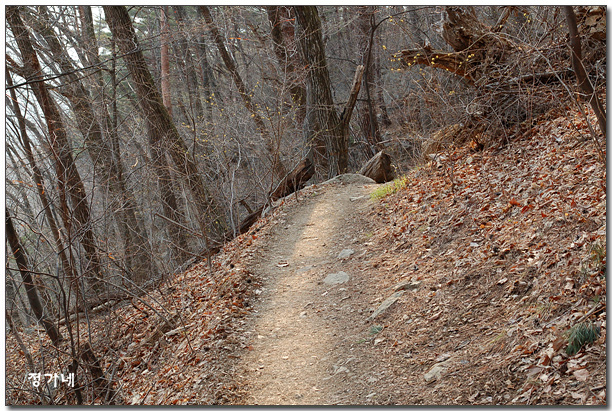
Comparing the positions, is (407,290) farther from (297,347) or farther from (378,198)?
(378,198)

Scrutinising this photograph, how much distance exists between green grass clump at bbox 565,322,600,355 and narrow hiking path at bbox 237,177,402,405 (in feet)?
4.26

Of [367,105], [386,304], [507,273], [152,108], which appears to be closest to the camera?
[507,273]

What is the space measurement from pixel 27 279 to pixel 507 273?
5.18m

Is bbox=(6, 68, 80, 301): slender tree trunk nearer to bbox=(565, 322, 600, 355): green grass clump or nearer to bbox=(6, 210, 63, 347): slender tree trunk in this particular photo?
bbox=(6, 210, 63, 347): slender tree trunk

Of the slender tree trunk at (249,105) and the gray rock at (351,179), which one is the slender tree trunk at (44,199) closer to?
the slender tree trunk at (249,105)

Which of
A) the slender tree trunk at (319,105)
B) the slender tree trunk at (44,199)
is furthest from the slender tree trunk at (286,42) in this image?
the slender tree trunk at (44,199)

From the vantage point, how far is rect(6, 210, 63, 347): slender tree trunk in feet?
15.5

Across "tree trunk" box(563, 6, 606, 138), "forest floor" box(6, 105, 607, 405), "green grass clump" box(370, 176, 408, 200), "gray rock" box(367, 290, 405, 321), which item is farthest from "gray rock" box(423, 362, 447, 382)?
"green grass clump" box(370, 176, 408, 200)

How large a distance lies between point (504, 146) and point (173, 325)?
493 centimetres

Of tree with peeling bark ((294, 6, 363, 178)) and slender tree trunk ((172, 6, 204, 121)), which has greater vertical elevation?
slender tree trunk ((172, 6, 204, 121))

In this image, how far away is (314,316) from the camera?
4.58m

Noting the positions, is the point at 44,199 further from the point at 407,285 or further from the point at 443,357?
the point at 443,357

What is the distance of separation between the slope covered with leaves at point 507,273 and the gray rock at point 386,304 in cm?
12

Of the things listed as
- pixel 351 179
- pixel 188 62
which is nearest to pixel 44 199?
pixel 351 179
